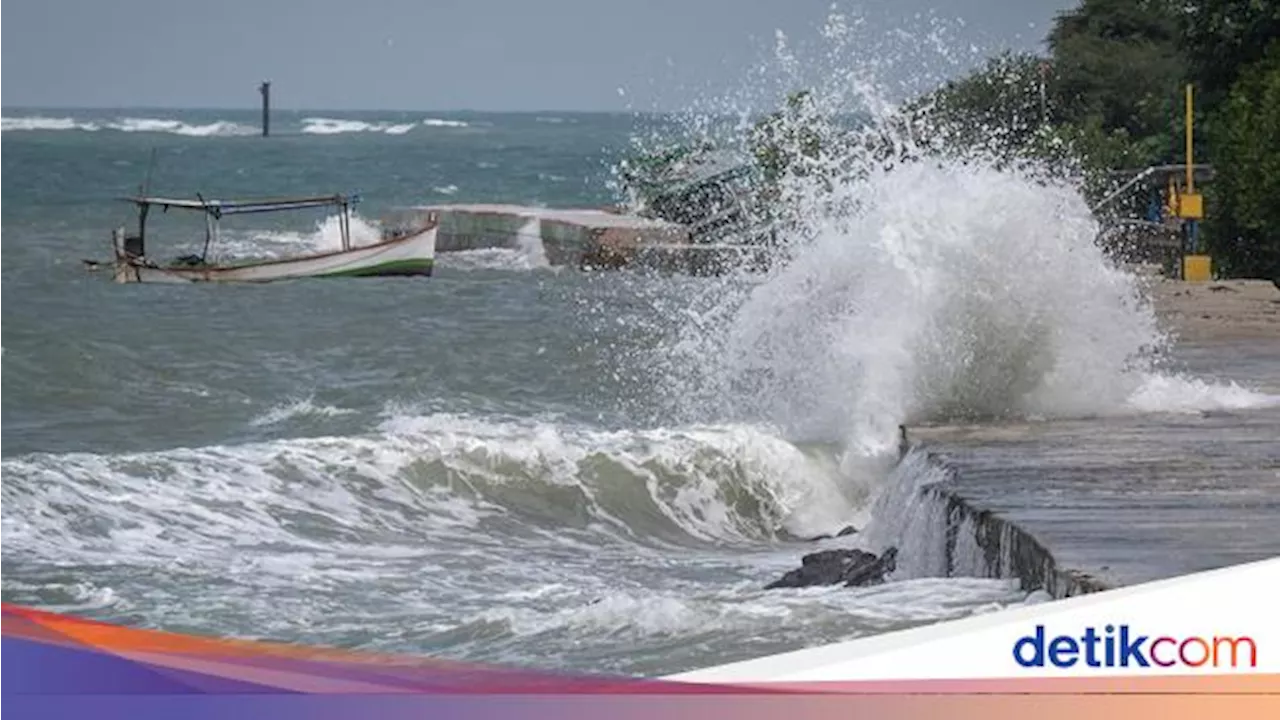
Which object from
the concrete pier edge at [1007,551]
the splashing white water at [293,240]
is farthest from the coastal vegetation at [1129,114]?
the concrete pier edge at [1007,551]

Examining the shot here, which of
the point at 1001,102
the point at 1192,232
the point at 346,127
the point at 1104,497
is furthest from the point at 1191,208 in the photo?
the point at 346,127

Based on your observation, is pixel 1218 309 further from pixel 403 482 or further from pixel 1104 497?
pixel 1104 497

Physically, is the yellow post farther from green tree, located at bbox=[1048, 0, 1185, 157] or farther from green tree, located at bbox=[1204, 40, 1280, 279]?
green tree, located at bbox=[1048, 0, 1185, 157]

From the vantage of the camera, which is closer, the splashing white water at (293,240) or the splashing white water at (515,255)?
the splashing white water at (515,255)

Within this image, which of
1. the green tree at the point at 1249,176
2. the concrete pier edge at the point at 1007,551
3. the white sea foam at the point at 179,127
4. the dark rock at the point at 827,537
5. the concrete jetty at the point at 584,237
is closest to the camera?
the concrete pier edge at the point at 1007,551

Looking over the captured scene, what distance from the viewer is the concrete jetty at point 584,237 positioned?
31312 millimetres

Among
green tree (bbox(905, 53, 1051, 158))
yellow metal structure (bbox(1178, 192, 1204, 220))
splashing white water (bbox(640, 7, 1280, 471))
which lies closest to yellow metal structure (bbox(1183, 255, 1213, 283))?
yellow metal structure (bbox(1178, 192, 1204, 220))

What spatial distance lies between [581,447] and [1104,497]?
479cm

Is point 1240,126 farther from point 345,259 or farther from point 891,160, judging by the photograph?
point 345,259

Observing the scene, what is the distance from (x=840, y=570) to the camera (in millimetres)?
10375

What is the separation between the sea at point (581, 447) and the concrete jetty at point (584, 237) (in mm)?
7240

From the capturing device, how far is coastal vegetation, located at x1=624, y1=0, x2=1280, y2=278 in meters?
21.8

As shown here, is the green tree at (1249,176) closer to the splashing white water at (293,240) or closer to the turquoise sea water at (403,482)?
the turquoise sea water at (403,482)

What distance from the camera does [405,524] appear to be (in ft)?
42.5
